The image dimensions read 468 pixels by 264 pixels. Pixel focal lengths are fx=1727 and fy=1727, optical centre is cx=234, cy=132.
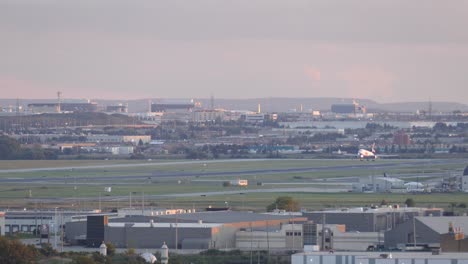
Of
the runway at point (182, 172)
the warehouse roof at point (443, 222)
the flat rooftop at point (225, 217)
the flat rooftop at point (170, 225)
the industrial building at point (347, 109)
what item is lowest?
the runway at point (182, 172)

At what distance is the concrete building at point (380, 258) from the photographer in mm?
29750

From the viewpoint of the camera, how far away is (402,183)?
67.4 m

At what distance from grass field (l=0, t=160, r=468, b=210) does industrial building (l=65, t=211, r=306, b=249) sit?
9.04 m

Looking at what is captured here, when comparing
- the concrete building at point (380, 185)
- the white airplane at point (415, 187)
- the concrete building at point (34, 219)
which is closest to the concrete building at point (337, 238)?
the concrete building at point (34, 219)

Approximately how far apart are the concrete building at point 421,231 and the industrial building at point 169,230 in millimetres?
4569

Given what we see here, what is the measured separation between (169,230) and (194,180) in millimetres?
31315

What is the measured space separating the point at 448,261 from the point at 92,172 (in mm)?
55789

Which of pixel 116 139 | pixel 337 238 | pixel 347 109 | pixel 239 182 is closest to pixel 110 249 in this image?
pixel 337 238

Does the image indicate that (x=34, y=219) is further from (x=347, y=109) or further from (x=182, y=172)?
(x=347, y=109)

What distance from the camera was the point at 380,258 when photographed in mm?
30078

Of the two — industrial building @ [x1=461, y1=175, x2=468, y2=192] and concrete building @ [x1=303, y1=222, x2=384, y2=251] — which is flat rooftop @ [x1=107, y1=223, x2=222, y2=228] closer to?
concrete building @ [x1=303, y1=222, x2=384, y2=251]

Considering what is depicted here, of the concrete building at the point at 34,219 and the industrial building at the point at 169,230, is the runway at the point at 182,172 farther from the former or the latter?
the industrial building at the point at 169,230

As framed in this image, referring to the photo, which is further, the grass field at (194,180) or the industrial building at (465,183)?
the industrial building at (465,183)

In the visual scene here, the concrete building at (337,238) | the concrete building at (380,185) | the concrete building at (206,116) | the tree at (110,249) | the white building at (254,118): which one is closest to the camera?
the tree at (110,249)
